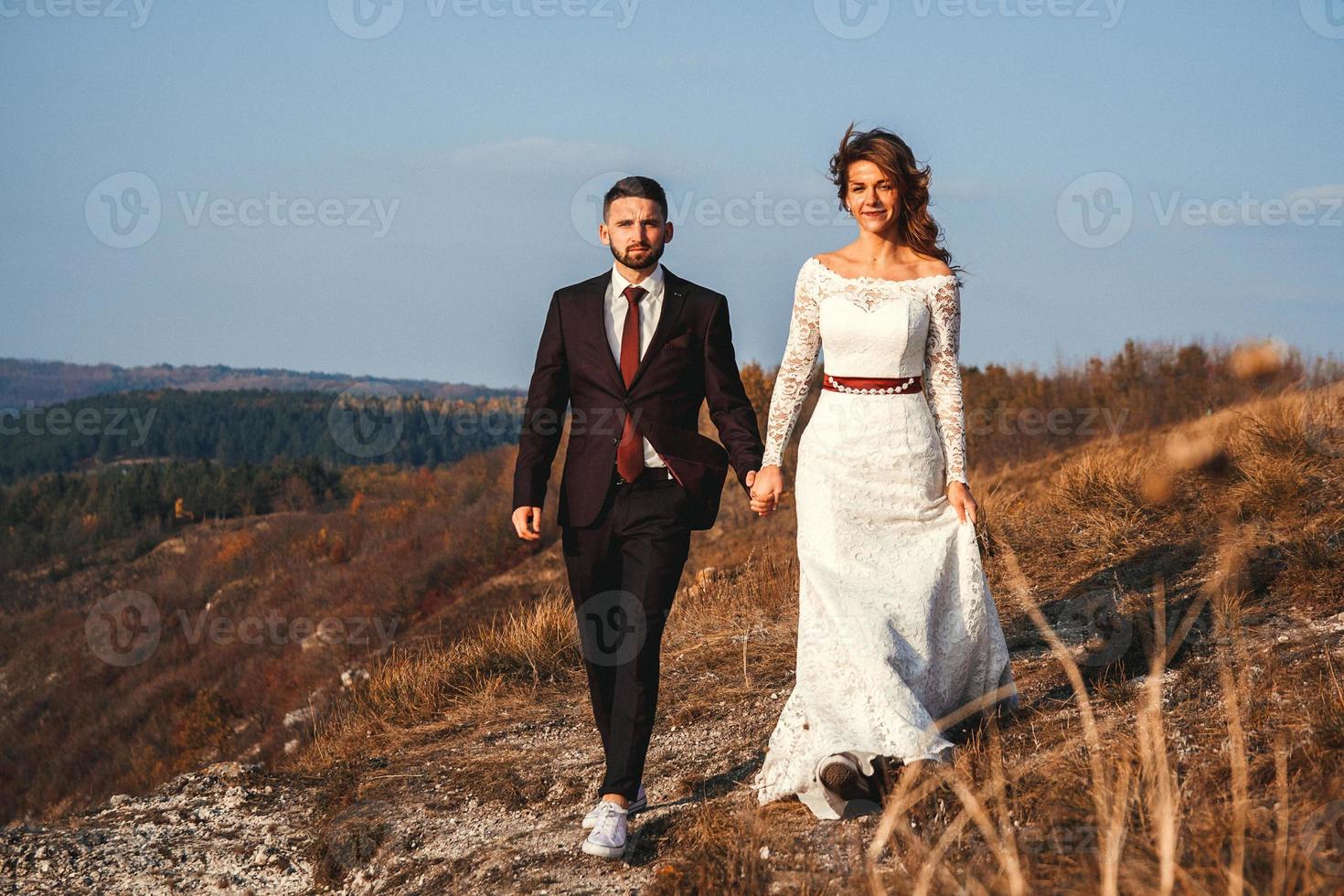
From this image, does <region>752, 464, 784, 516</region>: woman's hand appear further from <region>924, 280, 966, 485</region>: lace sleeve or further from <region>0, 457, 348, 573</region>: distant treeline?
→ <region>0, 457, 348, 573</region>: distant treeline

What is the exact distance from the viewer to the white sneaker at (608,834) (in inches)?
146

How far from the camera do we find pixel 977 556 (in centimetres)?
384

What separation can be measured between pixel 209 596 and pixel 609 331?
36005 millimetres

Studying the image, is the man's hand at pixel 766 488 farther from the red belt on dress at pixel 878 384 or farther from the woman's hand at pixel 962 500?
the woman's hand at pixel 962 500

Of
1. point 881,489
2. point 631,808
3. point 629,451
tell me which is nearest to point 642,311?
point 629,451

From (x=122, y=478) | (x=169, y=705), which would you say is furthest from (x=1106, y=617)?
(x=122, y=478)

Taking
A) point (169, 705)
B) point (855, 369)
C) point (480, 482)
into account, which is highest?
point (855, 369)

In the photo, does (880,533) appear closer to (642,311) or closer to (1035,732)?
(1035,732)

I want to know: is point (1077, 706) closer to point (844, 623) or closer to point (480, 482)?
point (844, 623)

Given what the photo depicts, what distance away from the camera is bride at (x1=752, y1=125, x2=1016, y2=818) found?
3.77 m

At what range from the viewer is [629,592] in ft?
12.8

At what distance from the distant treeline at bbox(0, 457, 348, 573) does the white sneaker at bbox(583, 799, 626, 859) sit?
53911 millimetres

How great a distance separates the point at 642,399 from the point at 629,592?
2.16 feet

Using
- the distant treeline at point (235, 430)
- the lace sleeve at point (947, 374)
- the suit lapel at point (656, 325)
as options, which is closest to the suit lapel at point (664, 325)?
the suit lapel at point (656, 325)
